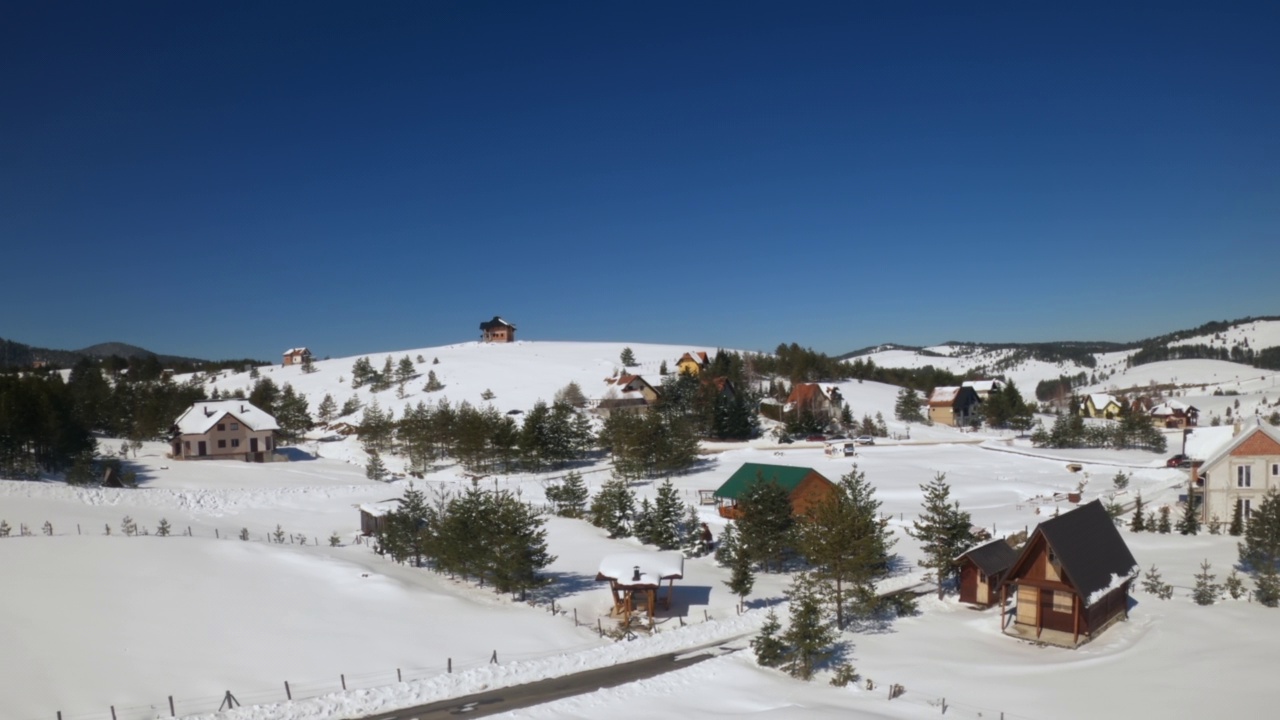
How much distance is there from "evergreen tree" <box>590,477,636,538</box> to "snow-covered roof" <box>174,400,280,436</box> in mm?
40525

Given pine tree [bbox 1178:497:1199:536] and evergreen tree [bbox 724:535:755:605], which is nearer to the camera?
evergreen tree [bbox 724:535:755:605]

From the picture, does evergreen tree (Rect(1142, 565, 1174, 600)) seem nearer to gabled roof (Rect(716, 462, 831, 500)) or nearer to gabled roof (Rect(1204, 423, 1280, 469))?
gabled roof (Rect(1204, 423, 1280, 469))

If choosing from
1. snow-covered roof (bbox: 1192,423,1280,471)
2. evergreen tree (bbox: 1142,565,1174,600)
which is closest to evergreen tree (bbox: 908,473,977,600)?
evergreen tree (bbox: 1142,565,1174,600)

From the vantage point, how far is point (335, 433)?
9044 centimetres

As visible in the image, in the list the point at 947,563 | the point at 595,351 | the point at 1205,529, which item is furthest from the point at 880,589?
the point at 595,351

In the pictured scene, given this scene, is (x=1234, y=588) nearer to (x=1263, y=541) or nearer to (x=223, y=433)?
(x=1263, y=541)

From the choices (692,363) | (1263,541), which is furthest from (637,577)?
(692,363)

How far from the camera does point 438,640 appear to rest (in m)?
25.4

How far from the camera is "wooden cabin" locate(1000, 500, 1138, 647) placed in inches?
1013

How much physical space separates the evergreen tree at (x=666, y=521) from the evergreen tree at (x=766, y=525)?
4.43 meters

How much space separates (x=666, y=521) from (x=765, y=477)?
25.9 feet

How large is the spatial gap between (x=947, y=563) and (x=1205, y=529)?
76.2ft

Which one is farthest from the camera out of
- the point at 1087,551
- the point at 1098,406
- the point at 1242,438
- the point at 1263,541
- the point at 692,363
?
the point at 1098,406

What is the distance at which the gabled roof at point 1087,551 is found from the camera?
2548 centimetres
